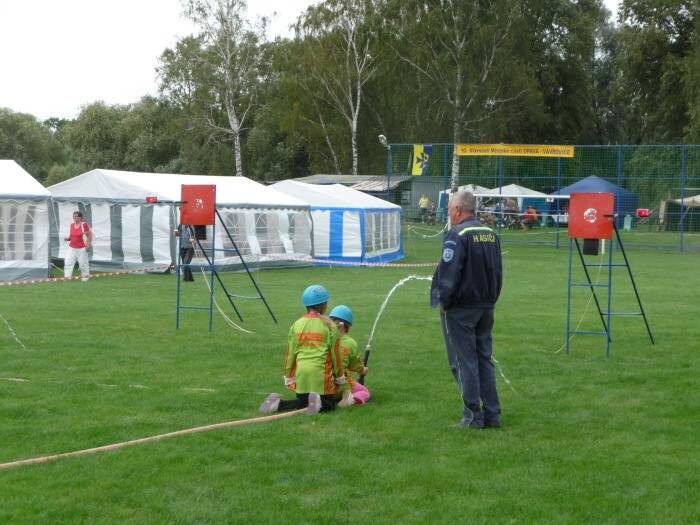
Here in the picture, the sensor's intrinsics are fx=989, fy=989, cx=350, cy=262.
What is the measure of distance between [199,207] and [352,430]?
5.72m

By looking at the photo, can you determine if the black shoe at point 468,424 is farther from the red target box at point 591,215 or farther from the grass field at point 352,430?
the red target box at point 591,215

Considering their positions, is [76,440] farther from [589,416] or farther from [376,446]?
[589,416]

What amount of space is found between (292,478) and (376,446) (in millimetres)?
963

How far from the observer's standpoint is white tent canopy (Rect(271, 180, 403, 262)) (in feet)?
93.9

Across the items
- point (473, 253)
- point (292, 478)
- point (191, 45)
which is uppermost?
point (191, 45)

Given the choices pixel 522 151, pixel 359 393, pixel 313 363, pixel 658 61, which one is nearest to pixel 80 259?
pixel 359 393

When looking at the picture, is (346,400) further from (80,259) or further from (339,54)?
(339,54)

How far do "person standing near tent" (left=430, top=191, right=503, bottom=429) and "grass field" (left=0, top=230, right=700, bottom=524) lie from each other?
0.91 ft

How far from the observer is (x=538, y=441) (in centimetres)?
699

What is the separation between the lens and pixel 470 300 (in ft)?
23.5

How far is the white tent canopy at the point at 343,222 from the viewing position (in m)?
28.6

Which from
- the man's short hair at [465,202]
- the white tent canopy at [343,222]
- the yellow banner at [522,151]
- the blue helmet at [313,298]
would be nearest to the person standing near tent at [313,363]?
the blue helmet at [313,298]

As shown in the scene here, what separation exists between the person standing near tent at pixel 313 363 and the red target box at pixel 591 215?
386 cm

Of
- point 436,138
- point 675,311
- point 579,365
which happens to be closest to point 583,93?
point 436,138
